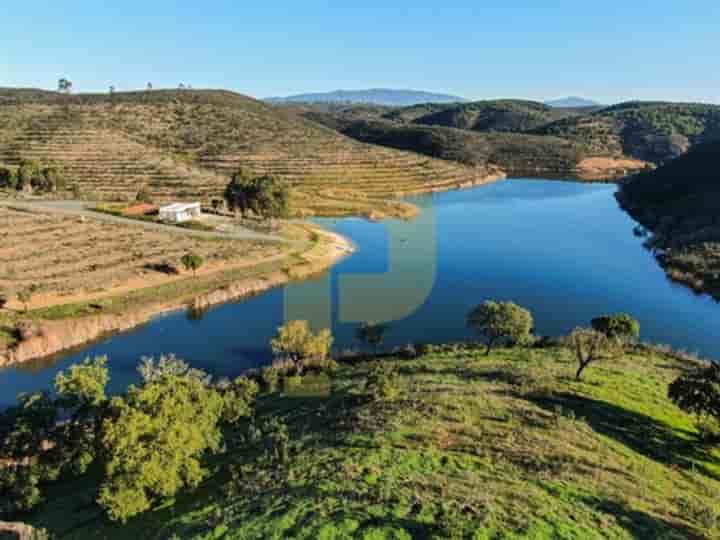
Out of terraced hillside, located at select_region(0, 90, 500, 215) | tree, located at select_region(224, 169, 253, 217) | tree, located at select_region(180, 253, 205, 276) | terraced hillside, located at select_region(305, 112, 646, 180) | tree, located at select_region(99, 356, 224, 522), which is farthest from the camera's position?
terraced hillside, located at select_region(305, 112, 646, 180)

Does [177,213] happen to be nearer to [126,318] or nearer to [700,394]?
[126,318]

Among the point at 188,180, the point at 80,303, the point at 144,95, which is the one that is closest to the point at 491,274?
the point at 80,303

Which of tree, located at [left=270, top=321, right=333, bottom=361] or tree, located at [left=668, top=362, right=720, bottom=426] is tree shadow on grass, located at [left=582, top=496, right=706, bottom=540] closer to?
tree, located at [left=668, top=362, right=720, bottom=426]

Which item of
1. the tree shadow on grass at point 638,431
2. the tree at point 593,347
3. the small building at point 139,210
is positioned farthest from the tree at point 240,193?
the tree shadow on grass at point 638,431

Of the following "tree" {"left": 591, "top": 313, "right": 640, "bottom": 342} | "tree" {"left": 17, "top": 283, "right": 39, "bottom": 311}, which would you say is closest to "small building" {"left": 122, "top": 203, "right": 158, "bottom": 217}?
"tree" {"left": 17, "top": 283, "right": 39, "bottom": 311}

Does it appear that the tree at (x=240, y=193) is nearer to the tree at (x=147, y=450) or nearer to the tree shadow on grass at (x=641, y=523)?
the tree at (x=147, y=450)

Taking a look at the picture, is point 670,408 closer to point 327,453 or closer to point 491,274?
point 327,453
